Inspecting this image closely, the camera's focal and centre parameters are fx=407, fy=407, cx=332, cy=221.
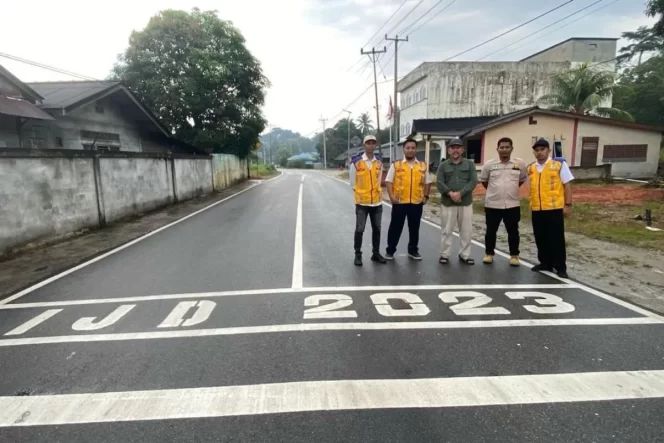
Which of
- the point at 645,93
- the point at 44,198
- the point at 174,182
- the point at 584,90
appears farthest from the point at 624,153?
the point at 44,198

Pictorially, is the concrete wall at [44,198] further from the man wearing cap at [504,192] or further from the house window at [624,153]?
the house window at [624,153]

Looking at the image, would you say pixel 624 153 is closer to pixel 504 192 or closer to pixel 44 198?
pixel 504 192

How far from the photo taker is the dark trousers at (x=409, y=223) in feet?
21.1

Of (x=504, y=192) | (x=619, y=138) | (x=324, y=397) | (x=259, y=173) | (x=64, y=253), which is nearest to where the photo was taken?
(x=324, y=397)

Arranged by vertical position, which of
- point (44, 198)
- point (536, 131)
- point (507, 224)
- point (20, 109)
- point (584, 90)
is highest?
point (584, 90)

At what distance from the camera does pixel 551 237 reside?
5.62m

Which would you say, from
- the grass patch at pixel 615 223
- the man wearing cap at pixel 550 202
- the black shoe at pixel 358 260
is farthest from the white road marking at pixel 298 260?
the grass patch at pixel 615 223

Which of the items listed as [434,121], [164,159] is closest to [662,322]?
[164,159]

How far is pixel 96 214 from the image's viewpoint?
32.3ft

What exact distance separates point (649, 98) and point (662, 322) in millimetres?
41851

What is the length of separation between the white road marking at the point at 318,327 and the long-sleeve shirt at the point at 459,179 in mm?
2607

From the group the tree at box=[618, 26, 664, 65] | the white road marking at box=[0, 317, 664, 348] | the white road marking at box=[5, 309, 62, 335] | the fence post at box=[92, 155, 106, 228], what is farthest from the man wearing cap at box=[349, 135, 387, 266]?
the tree at box=[618, 26, 664, 65]

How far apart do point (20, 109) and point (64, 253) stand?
6558 millimetres

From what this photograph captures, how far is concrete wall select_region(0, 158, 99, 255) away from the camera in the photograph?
701cm
